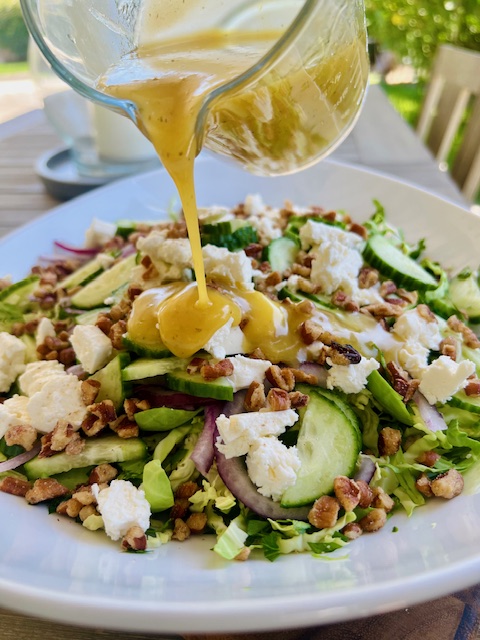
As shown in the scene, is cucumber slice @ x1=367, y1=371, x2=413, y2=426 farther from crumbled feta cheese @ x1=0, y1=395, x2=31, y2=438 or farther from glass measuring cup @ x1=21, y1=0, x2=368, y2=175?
crumbled feta cheese @ x1=0, y1=395, x2=31, y2=438

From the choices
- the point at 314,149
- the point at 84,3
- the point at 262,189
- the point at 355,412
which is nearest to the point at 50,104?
the point at 262,189

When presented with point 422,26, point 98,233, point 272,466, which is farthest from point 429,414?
point 422,26

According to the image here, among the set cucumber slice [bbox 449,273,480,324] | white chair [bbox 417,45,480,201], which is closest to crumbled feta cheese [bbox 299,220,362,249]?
cucumber slice [bbox 449,273,480,324]

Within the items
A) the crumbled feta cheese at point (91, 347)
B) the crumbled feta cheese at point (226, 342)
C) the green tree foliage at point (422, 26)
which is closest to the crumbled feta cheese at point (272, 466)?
the crumbled feta cheese at point (226, 342)

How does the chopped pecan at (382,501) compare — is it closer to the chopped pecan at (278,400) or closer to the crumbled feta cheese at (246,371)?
the chopped pecan at (278,400)

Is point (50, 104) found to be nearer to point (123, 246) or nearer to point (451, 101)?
point (123, 246)

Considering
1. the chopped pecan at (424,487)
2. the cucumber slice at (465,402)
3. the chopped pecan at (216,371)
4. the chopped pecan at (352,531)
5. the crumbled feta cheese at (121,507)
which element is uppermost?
the chopped pecan at (216,371)
